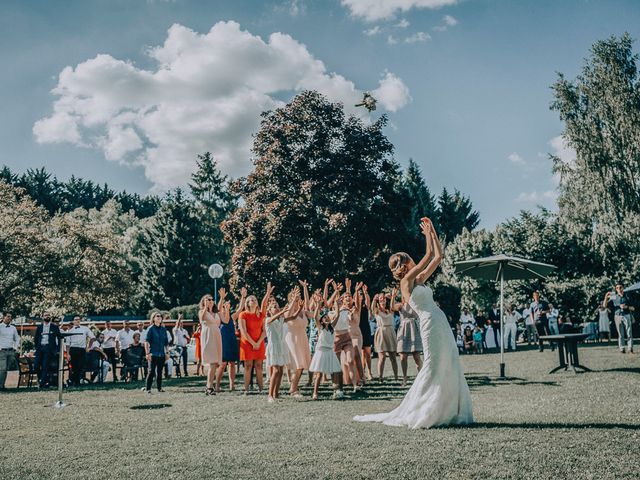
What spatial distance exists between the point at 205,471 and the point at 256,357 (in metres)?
6.93

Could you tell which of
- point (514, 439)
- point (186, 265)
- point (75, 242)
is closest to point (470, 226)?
point (186, 265)

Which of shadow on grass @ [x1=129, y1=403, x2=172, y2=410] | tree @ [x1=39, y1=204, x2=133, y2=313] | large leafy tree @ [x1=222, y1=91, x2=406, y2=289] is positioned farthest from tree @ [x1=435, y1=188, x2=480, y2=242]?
shadow on grass @ [x1=129, y1=403, x2=172, y2=410]

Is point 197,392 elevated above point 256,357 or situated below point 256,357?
below

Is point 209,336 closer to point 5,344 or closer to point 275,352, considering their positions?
point 275,352

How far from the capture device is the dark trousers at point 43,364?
16641 mm

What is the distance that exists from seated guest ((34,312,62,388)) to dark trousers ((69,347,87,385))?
0.51m

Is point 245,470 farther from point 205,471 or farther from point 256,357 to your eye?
point 256,357

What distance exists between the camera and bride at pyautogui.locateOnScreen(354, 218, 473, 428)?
6.95 metres

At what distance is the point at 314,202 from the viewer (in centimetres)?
2892

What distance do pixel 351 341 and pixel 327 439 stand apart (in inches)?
214

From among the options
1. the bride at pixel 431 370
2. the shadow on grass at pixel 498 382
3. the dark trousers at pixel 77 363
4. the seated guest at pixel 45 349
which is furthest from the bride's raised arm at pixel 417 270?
the dark trousers at pixel 77 363

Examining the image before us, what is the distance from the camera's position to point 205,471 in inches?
214

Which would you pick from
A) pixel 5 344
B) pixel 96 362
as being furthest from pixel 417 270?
pixel 96 362

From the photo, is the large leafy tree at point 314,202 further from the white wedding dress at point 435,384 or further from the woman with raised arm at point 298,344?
the white wedding dress at point 435,384
